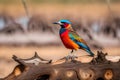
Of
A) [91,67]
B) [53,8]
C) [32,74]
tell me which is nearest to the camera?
[32,74]

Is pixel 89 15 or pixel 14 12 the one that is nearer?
pixel 14 12

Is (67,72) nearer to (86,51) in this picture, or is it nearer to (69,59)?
(69,59)

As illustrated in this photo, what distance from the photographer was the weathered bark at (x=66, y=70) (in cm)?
234

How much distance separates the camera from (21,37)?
2.65 meters

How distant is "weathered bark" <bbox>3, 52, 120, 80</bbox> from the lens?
2.34 meters

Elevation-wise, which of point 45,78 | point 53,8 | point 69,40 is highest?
point 53,8

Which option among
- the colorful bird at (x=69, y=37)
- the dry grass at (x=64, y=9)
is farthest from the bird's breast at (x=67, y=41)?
the dry grass at (x=64, y=9)

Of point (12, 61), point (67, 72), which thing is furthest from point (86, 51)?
point (12, 61)

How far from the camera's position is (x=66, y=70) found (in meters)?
2.43

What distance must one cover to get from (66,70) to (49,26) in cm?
41

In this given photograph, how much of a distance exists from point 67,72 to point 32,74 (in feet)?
0.77

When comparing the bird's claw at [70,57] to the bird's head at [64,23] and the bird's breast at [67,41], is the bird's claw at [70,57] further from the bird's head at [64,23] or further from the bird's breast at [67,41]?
the bird's head at [64,23]

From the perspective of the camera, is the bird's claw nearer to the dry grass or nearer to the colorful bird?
the colorful bird

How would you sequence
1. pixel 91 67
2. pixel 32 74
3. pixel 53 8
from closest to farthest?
pixel 32 74 < pixel 91 67 < pixel 53 8
